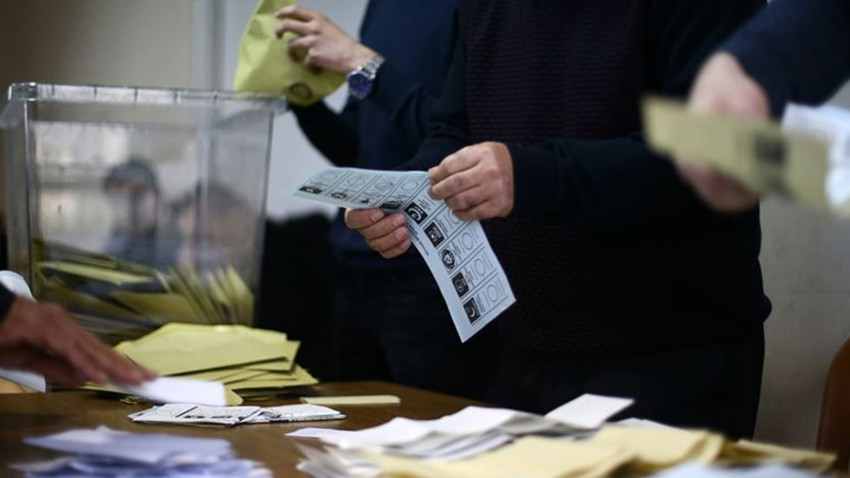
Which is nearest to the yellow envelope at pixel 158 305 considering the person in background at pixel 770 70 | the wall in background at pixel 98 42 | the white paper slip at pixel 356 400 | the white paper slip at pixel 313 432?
the white paper slip at pixel 356 400

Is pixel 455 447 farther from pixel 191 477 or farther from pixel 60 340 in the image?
pixel 60 340

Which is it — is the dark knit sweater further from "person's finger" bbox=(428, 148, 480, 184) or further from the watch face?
the watch face

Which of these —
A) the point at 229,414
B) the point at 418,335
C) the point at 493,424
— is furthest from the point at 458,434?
the point at 418,335

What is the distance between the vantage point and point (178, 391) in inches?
43.1

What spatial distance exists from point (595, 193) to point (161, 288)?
0.88 metres

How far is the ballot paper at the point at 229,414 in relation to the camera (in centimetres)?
133

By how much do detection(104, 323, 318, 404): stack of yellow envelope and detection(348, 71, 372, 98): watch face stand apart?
1.46 ft

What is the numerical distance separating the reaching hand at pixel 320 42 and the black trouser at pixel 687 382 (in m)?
0.75

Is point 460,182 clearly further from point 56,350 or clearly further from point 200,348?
point 200,348

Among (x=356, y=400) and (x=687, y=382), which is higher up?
(x=687, y=382)

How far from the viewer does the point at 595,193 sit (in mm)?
1254

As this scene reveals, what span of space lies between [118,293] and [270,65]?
467 mm

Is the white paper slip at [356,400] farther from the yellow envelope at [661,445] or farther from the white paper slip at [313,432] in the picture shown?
the yellow envelope at [661,445]

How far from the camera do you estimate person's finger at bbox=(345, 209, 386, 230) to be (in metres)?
1.44
